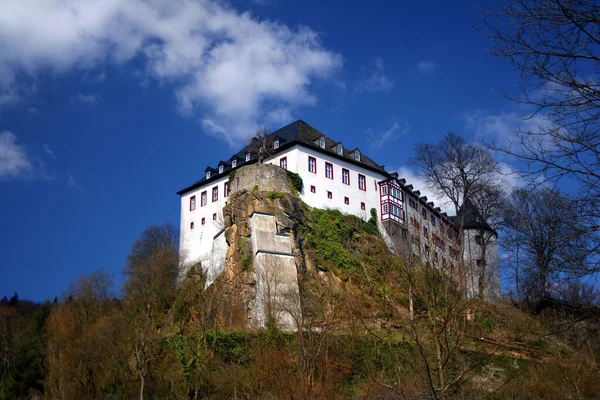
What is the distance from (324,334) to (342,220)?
16.5 metres

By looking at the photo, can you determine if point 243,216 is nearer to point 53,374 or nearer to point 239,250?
point 239,250

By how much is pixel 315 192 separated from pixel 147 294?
12.5 metres

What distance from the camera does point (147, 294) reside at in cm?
3422

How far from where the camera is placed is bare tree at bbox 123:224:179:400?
88.9 feet

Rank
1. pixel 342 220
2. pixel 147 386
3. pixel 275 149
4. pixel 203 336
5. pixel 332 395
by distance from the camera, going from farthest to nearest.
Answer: pixel 275 149 < pixel 342 220 < pixel 147 386 < pixel 203 336 < pixel 332 395

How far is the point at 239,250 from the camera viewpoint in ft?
116

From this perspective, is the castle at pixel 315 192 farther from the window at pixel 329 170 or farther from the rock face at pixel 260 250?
the rock face at pixel 260 250

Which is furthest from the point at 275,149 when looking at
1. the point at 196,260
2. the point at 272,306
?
the point at 272,306

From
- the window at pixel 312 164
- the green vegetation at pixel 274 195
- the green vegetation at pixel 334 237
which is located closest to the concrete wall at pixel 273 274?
the green vegetation at pixel 274 195

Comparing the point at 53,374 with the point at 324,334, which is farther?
the point at 53,374

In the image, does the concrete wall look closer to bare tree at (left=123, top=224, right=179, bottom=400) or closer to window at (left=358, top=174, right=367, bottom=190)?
bare tree at (left=123, top=224, right=179, bottom=400)

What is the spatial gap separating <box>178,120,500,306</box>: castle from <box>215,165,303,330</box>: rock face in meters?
1.28

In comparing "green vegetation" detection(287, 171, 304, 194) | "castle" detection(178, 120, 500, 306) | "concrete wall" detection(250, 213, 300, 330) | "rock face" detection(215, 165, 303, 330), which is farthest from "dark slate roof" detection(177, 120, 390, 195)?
"concrete wall" detection(250, 213, 300, 330)

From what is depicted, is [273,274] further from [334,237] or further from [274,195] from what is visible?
[334,237]
